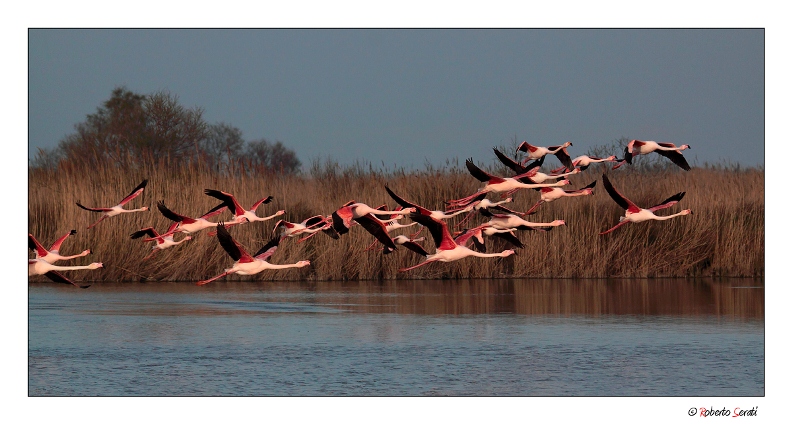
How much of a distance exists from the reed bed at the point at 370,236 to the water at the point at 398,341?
940 millimetres

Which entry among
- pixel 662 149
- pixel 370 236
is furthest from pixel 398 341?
pixel 370 236

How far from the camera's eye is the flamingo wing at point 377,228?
12266 mm

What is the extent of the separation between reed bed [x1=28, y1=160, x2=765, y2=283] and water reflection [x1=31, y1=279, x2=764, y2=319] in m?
0.33

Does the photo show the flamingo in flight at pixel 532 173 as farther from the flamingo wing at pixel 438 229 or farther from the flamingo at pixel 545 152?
the flamingo wing at pixel 438 229

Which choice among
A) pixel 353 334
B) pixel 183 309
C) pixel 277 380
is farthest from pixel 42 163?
pixel 277 380

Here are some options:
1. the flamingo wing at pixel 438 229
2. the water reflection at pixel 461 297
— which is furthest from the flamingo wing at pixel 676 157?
the flamingo wing at pixel 438 229

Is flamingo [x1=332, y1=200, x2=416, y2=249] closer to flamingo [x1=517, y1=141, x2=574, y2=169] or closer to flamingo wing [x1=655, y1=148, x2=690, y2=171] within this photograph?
flamingo [x1=517, y1=141, x2=574, y2=169]

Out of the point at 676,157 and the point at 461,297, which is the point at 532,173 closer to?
the point at 676,157

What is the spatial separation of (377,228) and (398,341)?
2164 millimetres

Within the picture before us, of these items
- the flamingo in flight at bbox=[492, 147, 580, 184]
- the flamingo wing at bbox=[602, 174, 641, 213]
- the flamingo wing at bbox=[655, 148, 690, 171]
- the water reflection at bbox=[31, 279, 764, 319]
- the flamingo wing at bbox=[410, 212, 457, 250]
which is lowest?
the water reflection at bbox=[31, 279, 764, 319]

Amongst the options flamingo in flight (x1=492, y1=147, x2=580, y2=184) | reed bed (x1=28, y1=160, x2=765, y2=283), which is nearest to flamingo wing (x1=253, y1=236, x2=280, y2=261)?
flamingo in flight (x1=492, y1=147, x2=580, y2=184)

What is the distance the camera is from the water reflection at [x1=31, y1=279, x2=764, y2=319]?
1667cm

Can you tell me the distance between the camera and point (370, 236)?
20.7 meters

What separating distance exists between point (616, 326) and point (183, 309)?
617 cm
